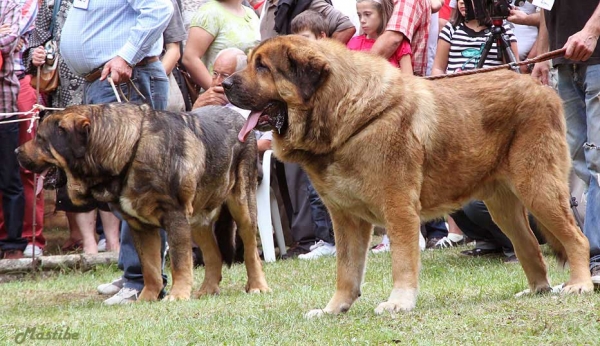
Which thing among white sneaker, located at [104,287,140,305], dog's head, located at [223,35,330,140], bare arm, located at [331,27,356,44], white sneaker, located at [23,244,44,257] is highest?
dog's head, located at [223,35,330,140]

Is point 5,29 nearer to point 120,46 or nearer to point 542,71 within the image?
point 120,46

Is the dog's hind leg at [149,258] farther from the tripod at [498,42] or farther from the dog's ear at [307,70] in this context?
the tripod at [498,42]

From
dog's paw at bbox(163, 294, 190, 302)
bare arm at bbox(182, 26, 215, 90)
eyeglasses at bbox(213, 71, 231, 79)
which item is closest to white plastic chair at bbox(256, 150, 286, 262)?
bare arm at bbox(182, 26, 215, 90)

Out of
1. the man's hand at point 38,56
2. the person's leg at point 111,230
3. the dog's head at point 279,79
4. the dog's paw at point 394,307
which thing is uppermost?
the dog's head at point 279,79

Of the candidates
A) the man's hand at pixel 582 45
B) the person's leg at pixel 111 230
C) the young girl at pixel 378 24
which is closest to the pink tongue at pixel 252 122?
the man's hand at pixel 582 45

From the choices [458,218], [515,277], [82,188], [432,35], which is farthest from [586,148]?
[432,35]

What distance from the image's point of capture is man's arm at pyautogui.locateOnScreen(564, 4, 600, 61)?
646 cm

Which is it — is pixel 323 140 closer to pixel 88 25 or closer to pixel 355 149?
pixel 355 149

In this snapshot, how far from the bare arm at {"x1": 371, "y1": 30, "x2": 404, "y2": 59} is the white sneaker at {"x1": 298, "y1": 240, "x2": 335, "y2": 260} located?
2.29m

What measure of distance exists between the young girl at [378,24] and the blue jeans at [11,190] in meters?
4.07

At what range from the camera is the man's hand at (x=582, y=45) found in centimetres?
646

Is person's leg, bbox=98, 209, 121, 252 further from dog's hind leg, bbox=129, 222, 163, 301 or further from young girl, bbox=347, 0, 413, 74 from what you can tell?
dog's hind leg, bbox=129, 222, 163, 301

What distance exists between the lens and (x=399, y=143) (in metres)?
5.71

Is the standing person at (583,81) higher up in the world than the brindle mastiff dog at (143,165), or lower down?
higher up
